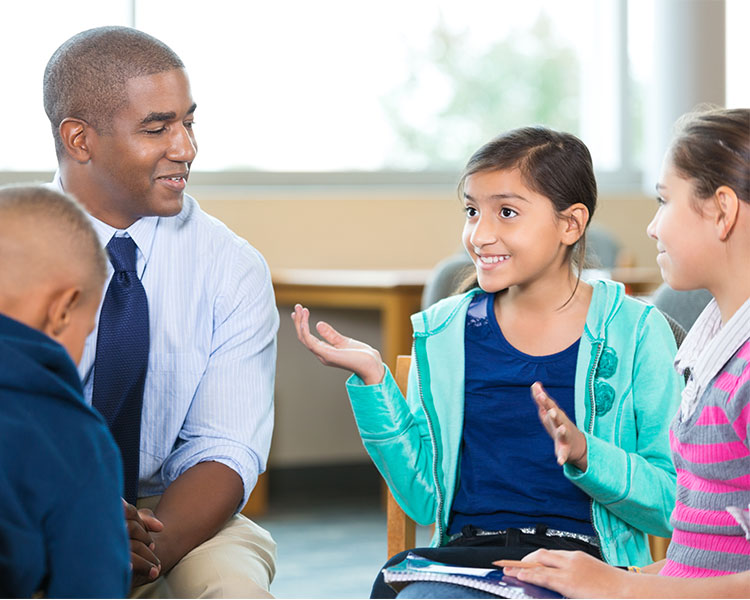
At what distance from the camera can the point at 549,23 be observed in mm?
5188

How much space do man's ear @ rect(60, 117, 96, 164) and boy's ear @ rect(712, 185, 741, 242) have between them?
41.1 inches

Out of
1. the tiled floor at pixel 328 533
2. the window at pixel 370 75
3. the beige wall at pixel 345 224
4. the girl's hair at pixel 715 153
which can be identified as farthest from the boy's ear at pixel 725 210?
the window at pixel 370 75

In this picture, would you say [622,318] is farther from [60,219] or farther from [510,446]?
[60,219]

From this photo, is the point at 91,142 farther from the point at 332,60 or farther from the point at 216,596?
the point at 332,60

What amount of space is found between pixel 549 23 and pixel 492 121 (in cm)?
59

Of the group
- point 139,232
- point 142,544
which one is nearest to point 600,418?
point 142,544

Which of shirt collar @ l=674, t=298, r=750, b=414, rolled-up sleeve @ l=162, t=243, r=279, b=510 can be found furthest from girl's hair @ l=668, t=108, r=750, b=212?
rolled-up sleeve @ l=162, t=243, r=279, b=510

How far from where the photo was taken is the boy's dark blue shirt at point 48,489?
1.04 meters

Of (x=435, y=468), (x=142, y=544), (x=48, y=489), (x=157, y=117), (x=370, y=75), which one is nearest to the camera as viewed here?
(x=48, y=489)

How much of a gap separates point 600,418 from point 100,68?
39.7 inches

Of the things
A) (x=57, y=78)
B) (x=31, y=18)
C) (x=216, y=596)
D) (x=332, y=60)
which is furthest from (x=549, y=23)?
(x=216, y=596)

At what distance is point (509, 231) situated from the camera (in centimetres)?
166

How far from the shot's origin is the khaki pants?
1.51 metres

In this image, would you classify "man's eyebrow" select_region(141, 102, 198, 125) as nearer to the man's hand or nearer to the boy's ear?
the man's hand
